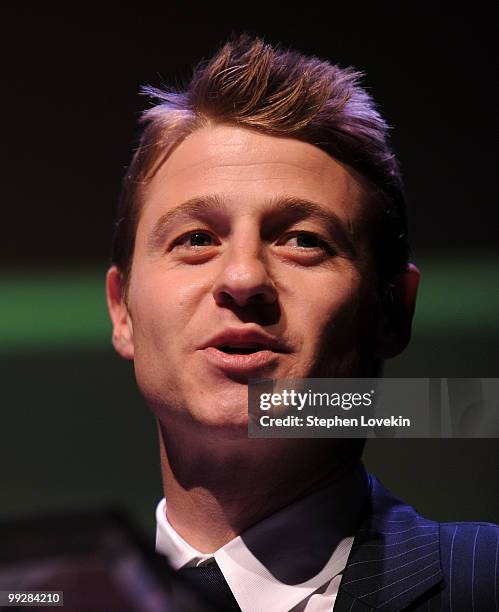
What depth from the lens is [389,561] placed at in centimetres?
121

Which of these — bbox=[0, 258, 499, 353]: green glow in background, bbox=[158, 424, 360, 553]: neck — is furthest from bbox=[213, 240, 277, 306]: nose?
bbox=[0, 258, 499, 353]: green glow in background

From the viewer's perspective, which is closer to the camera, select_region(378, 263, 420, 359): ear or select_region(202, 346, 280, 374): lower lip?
select_region(202, 346, 280, 374): lower lip

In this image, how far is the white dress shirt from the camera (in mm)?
1191

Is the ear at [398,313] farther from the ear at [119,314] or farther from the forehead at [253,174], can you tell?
the ear at [119,314]


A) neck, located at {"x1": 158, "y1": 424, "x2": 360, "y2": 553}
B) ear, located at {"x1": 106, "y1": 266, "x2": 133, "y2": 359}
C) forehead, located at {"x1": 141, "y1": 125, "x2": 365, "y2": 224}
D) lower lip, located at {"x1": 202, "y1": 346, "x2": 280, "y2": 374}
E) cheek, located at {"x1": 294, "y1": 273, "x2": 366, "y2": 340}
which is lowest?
neck, located at {"x1": 158, "y1": 424, "x2": 360, "y2": 553}

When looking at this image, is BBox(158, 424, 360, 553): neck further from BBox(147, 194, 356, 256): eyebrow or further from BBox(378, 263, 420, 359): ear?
BBox(147, 194, 356, 256): eyebrow

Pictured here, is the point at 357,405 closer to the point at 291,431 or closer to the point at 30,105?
the point at 291,431

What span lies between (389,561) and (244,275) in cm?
42

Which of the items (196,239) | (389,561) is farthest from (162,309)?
(389,561)

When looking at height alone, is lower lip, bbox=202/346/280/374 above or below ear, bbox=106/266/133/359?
below

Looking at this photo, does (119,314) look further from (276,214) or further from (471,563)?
(471,563)

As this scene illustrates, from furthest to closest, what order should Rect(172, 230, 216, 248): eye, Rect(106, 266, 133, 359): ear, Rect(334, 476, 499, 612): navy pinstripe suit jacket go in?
Rect(106, 266, 133, 359): ear → Rect(172, 230, 216, 248): eye → Rect(334, 476, 499, 612): navy pinstripe suit jacket

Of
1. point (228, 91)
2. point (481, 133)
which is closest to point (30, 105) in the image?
point (228, 91)

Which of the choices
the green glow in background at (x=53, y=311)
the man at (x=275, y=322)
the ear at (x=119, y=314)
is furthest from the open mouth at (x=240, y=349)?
the green glow in background at (x=53, y=311)
